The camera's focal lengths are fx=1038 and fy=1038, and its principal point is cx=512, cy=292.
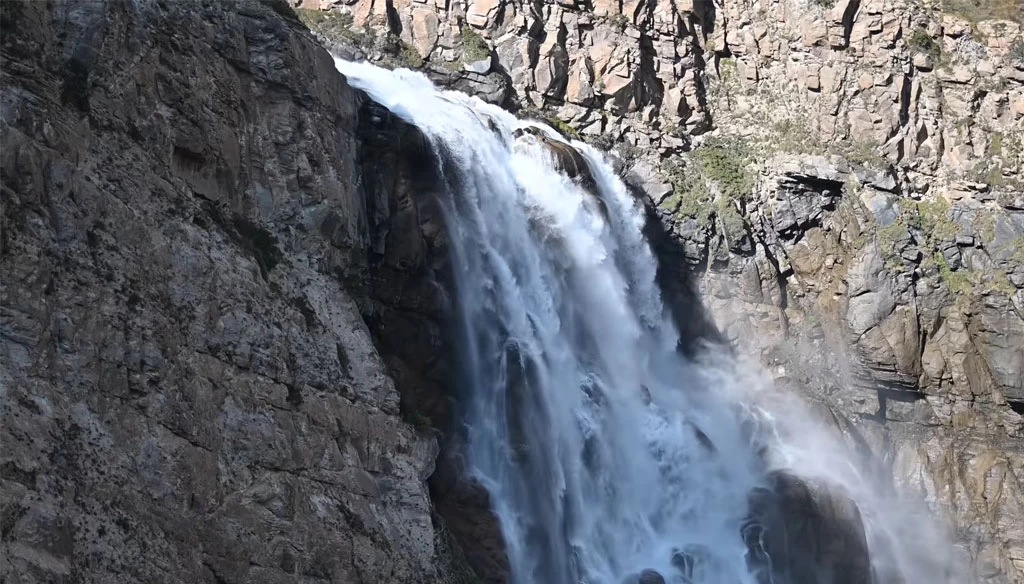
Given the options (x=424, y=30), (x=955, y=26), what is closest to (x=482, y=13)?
(x=424, y=30)

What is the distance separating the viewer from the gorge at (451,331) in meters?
14.7

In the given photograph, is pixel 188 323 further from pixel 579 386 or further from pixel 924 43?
pixel 924 43

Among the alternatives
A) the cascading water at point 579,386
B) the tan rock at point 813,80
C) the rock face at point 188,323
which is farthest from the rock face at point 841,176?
the rock face at point 188,323

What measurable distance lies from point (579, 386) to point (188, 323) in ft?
43.1

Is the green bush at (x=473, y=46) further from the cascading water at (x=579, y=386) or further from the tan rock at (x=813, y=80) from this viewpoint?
the tan rock at (x=813, y=80)

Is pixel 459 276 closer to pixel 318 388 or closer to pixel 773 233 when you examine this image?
pixel 318 388

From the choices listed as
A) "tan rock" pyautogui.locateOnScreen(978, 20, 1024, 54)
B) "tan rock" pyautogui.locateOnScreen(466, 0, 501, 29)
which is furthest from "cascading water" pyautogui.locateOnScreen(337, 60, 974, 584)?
"tan rock" pyautogui.locateOnScreen(978, 20, 1024, 54)

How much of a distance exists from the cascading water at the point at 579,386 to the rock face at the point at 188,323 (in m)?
3.88

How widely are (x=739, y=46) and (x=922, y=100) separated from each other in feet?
22.9

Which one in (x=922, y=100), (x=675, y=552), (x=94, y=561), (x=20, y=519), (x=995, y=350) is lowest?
(x=675, y=552)

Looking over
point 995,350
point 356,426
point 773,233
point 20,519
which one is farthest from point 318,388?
point 995,350

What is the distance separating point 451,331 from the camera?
24953mm

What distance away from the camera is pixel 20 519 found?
12469 millimetres

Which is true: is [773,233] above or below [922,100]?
below
